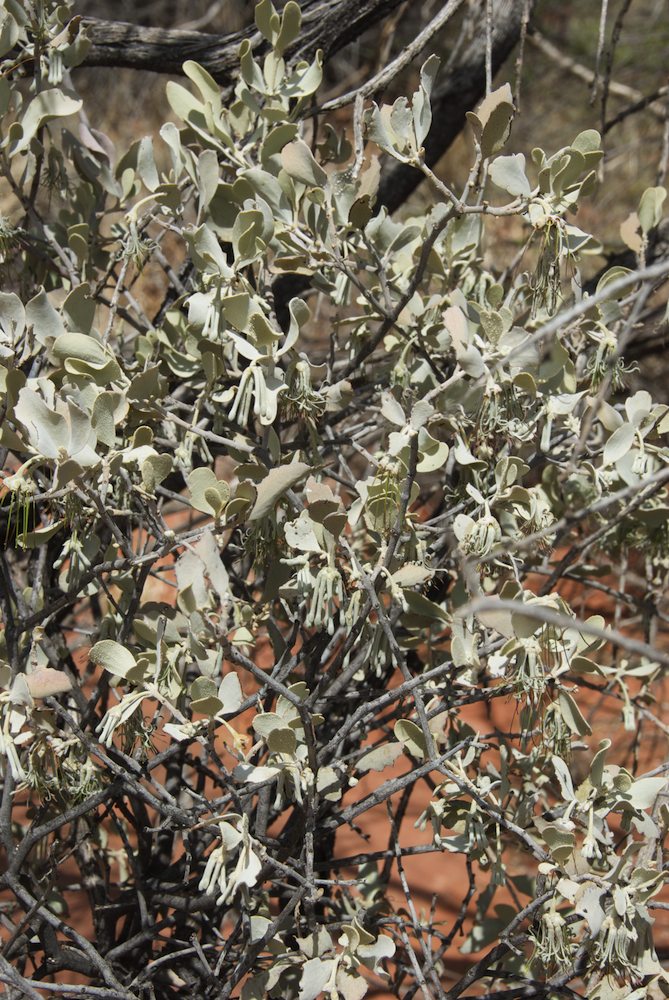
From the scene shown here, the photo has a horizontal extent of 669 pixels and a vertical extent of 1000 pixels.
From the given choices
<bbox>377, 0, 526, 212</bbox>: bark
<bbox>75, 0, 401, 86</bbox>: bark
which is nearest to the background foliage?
<bbox>75, 0, 401, 86</bbox>: bark

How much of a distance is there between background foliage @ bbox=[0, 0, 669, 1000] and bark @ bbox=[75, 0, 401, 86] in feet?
0.54

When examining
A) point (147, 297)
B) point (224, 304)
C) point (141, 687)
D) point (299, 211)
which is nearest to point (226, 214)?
point (299, 211)

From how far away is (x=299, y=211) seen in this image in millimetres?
1029

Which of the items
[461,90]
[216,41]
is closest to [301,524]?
[216,41]

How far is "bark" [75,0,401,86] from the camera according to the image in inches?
50.9

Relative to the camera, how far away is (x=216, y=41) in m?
1.34

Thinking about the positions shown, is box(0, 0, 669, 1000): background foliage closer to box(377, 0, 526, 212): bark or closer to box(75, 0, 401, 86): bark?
box(75, 0, 401, 86): bark

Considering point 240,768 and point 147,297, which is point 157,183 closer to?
point 240,768

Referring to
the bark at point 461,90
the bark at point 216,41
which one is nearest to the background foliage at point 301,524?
the bark at point 216,41

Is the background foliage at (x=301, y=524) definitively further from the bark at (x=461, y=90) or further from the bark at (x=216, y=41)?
the bark at (x=461, y=90)

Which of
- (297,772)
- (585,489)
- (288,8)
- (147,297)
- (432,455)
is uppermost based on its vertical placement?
(288,8)

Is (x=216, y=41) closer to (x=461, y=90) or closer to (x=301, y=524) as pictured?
(x=461, y=90)

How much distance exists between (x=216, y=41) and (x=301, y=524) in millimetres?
792

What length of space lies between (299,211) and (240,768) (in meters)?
0.56
